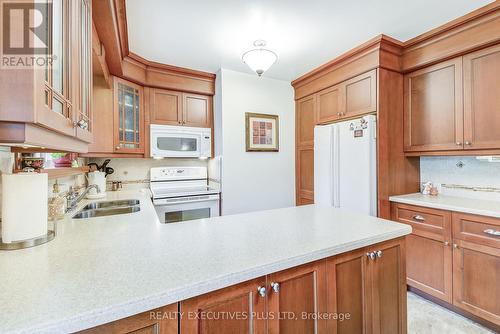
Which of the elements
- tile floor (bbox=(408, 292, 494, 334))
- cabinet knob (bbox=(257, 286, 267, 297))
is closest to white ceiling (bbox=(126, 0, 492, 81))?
cabinet knob (bbox=(257, 286, 267, 297))

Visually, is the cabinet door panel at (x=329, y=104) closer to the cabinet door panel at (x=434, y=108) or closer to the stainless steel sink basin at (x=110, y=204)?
the cabinet door panel at (x=434, y=108)

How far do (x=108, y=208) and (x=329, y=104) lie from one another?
262cm

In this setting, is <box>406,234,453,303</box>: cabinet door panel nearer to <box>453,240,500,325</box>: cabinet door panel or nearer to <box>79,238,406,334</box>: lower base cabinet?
<box>453,240,500,325</box>: cabinet door panel

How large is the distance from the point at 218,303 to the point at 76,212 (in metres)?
1.50

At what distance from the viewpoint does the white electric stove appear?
2643 mm

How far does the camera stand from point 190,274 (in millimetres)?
760

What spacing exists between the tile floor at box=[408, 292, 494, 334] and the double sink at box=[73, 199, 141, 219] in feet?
7.94

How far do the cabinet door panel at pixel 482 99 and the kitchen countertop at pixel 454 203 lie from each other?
1.59 ft

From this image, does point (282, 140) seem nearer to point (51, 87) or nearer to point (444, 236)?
point (444, 236)

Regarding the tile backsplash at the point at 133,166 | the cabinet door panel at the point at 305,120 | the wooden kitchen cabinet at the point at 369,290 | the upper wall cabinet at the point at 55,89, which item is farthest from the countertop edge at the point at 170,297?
the tile backsplash at the point at 133,166

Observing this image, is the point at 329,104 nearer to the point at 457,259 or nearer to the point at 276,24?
the point at 276,24

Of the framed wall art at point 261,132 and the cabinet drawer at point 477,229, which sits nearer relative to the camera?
the cabinet drawer at point 477,229

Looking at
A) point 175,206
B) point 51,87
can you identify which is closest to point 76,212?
point 175,206

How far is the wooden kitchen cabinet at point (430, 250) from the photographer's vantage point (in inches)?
77.2
